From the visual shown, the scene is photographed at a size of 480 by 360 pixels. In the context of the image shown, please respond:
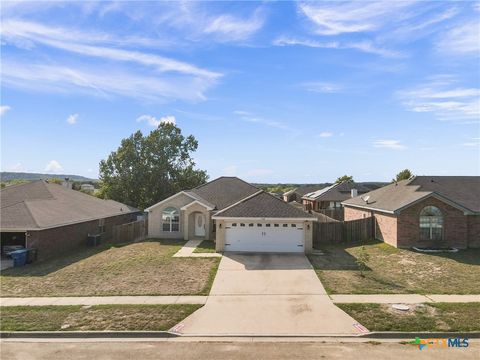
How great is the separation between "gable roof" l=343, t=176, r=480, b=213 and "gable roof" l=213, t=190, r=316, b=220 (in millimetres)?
6282

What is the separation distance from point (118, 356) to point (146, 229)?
21366mm

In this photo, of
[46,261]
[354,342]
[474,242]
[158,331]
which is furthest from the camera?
[474,242]

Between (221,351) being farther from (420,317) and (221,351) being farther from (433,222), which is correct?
(433,222)

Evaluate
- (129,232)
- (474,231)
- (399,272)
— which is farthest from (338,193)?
(399,272)

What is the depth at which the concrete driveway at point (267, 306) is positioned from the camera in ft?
36.3

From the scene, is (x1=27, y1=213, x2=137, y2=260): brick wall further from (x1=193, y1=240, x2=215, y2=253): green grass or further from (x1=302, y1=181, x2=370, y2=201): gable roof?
(x1=302, y1=181, x2=370, y2=201): gable roof

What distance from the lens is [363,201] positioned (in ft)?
103

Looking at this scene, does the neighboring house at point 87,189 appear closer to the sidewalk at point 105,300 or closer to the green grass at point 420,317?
the sidewalk at point 105,300

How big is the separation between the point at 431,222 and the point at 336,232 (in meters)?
6.12

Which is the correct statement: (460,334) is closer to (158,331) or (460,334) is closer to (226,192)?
(158,331)

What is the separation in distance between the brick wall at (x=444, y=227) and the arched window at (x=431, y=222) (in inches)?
8.2

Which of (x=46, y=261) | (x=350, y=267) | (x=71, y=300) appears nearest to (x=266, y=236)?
(x=350, y=267)

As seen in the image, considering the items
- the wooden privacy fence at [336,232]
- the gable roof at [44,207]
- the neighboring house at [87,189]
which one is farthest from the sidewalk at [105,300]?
the neighboring house at [87,189]

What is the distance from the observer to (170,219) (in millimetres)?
28734
